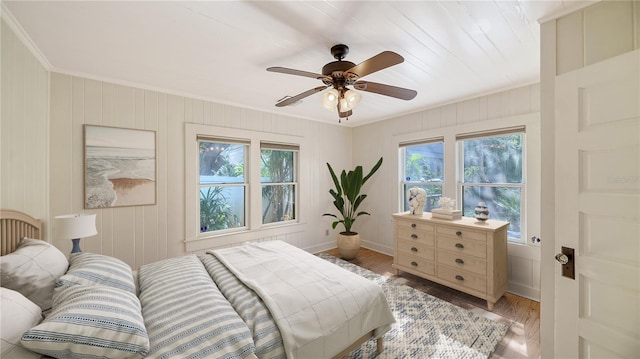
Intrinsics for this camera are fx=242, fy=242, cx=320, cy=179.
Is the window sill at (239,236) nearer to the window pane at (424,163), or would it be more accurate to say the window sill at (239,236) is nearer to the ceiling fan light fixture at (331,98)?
the window pane at (424,163)

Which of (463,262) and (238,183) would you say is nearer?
(463,262)

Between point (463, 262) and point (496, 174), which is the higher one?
point (496, 174)

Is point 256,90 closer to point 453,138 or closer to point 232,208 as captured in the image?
point 232,208

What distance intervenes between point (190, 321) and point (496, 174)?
11.2 ft

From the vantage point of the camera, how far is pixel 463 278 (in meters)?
2.63

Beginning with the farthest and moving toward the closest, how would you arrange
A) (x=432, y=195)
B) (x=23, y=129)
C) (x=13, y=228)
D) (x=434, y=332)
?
1. (x=432, y=195)
2. (x=434, y=332)
3. (x=23, y=129)
4. (x=13, y=228)

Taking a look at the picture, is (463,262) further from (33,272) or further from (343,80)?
(33,272)

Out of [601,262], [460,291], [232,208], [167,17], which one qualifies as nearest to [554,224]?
[601,262]

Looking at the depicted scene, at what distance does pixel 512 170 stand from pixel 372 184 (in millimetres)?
2023

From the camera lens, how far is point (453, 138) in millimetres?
3252

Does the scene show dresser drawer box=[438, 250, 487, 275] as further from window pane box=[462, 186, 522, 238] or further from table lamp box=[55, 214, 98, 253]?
table lamp box=[55, 214, 98, 253]

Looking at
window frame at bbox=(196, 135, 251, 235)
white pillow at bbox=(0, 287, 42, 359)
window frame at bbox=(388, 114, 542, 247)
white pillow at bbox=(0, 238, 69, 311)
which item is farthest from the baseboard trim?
white pillow at bbox=(0, 238, 69, 311)

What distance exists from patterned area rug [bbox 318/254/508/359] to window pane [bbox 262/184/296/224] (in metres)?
2.05

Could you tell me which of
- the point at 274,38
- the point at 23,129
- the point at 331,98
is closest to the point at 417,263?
the point at 331,98
